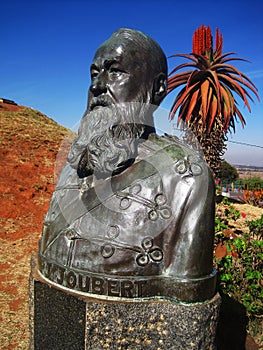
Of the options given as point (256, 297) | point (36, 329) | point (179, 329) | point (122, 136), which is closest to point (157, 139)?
point (122, 136)

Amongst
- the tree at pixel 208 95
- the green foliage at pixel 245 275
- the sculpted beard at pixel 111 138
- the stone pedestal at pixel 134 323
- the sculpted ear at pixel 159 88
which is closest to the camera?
the stone pedestal at pixel 134 323

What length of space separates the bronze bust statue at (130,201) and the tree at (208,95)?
6.32m

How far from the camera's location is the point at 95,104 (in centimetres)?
211

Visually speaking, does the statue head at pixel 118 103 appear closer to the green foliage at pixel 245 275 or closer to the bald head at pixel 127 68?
the bald head at pixel 127 68

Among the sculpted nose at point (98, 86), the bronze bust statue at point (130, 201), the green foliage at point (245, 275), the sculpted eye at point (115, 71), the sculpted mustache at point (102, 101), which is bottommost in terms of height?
the green foliage at point (245, 275)

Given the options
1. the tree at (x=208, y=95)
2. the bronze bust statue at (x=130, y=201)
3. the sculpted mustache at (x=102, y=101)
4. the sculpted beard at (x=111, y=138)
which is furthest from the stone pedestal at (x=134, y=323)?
the tree at (x=208, y=95)

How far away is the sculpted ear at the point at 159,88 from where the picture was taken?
2154mm

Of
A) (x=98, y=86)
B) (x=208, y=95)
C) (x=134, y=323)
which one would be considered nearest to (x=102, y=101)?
(x=98, y=86)

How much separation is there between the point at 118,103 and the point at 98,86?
164 millimetres

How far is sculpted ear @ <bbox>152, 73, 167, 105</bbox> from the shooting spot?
2.15 m

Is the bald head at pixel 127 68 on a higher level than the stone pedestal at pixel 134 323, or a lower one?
higher

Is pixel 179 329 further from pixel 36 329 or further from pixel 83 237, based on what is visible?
pixel 36 329

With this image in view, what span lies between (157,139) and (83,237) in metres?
0.78

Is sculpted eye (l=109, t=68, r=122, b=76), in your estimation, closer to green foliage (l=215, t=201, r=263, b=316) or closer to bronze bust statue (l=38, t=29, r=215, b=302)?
bronze bust statue (l=38, t=29, r=215, b=302)
